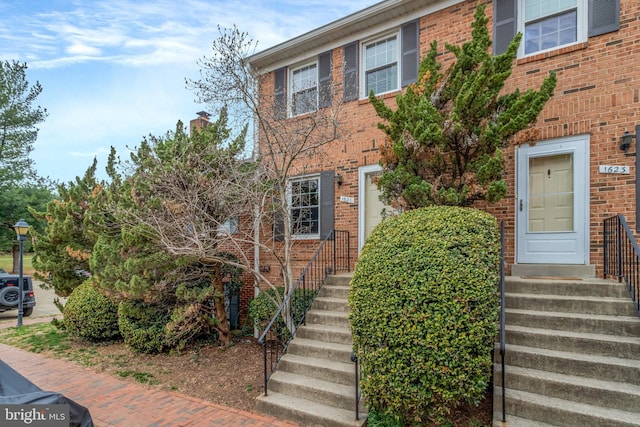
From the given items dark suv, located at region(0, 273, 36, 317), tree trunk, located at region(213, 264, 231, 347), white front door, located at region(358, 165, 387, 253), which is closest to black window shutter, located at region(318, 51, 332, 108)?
white front door, located at region(358, 165, 387, 253)

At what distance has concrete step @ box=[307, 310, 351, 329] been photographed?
545cm

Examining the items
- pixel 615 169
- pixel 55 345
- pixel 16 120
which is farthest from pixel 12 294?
Answer: pixel 615 169

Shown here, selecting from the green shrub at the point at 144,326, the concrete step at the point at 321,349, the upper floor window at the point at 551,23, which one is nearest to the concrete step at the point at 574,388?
the concrete step at the point at 321,349

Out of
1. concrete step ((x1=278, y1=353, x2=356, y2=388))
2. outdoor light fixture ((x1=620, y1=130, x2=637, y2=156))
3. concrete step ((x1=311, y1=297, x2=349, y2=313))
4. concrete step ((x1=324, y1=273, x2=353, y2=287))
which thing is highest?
outdoor light fixture ((x1=620, y1=130, x2=637, y2=156))

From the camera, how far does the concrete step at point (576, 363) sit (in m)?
3.53

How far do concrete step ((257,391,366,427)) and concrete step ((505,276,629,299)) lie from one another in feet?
9.07

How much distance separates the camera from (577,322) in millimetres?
4176

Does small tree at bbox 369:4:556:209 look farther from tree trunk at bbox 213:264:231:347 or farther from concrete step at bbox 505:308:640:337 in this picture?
tree trunk at bbox 213:264:231:347

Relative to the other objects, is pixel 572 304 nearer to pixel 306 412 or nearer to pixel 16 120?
pixel 306 412

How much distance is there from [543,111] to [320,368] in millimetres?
5072

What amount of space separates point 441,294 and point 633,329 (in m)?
2.28

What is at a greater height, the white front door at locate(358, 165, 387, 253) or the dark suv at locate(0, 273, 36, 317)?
the white front door at locate(358, 165, 387, 253)

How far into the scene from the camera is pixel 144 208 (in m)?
6.03

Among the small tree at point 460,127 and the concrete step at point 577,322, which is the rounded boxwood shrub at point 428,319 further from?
the small tree at point 460,127
